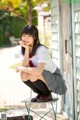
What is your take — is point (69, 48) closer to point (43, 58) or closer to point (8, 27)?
point (43, 58)

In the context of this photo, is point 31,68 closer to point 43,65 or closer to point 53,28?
point 43,65

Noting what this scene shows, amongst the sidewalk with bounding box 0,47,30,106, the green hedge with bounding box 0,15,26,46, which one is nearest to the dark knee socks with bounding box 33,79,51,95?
the sidewalk with bounding box 0,47,30,106

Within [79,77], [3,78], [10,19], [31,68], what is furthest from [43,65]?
[10,19]

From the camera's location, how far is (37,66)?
Result: 18.0 ft

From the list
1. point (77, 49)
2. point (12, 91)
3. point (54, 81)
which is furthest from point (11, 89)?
point (54, 81)

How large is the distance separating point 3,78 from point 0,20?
22.4 metres

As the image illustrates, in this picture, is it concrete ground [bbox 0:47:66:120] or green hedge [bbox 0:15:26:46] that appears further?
green hedge [bbox 0:15:26:46]

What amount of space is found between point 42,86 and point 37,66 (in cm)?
36

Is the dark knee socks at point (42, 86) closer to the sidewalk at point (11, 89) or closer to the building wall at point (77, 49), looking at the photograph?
the building wall at point (77, 49)

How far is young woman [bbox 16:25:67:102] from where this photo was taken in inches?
218

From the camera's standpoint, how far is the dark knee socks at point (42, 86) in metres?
5.61

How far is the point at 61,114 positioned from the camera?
789 centimetres

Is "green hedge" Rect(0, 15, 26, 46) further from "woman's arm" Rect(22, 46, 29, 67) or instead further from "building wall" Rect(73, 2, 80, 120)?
"woman's arm" Rect(22, 46, 29, 67)

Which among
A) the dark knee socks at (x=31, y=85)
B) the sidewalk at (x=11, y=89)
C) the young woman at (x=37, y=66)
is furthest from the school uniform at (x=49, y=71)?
the sidewalk at (x=11, y=89)
